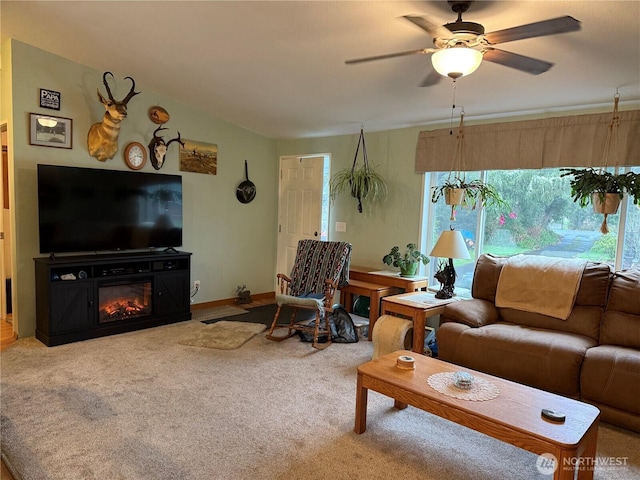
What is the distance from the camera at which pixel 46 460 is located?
7.17 feet

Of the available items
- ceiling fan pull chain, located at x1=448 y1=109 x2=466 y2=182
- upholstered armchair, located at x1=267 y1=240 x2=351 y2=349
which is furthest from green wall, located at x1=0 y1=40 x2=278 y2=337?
ceiling fan pull chain, located at x1=448 y1=109 x2=466 y2=182

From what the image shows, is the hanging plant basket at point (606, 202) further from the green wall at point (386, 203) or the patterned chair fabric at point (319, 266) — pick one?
the patterned chair fabric at point (319, 266)

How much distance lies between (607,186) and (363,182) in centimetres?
239

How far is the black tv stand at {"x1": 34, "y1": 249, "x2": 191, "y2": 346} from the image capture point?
12.6 ft

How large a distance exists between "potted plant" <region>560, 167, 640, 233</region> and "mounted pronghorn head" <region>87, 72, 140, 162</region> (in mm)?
3941

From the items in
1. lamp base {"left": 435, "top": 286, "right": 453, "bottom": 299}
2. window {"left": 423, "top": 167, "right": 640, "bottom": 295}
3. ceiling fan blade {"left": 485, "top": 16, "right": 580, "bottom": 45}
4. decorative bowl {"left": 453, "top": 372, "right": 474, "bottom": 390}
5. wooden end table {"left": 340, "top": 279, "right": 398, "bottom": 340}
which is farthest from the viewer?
wooden end table {"left": 340, "top": 279, "right": 398, "bottom": 340}

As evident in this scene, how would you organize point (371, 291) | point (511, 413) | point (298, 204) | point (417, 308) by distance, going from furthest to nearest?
point (298, 204) → point (371, 291) → point (417, 308) → point (511, 413)

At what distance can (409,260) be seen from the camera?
14.5 ft

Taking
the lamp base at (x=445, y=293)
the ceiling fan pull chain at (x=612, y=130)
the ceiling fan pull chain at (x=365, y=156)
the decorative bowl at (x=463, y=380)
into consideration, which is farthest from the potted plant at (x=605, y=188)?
the ceiling fan pull chain at (x=365, y=156)

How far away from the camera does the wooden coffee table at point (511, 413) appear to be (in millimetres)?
1813

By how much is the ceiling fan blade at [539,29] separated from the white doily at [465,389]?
5.70 ft

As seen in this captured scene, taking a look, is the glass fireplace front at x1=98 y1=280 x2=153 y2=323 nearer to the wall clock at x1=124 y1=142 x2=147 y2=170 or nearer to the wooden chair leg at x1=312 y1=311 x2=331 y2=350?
the wall clock at x1=124 y1=142 x2=147 y2=170

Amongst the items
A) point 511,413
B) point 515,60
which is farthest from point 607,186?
point 511,413

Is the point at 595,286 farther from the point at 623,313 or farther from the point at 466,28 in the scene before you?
the point at 466,28
